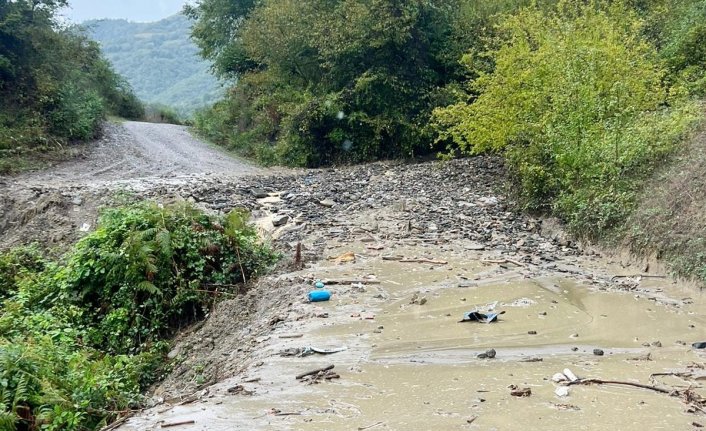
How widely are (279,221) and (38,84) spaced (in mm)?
12107

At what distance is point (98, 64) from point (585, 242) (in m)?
28.8

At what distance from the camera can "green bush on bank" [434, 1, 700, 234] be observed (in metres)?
9.34

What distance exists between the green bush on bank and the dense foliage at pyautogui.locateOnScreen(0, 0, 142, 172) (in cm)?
1229

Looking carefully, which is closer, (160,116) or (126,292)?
(126,292)

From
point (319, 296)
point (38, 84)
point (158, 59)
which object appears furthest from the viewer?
point (158, 59)

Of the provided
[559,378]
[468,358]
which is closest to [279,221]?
[468,358]

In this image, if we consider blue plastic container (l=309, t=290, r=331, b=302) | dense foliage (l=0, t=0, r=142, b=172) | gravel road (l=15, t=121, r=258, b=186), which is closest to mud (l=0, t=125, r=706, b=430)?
blue plastic container (l=309, t=290, r=331, b=302)

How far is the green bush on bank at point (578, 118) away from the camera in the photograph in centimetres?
934

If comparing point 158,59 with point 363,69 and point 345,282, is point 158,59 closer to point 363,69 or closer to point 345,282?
point 363,69

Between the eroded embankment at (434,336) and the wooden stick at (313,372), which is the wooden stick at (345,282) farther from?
the wooden stick at (313,372)

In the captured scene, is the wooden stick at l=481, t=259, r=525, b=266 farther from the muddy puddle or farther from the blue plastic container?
the blue plastic container

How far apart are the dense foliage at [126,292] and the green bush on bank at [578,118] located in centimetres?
527

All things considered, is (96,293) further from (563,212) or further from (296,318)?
(563,212)

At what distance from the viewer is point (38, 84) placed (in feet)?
59.6
